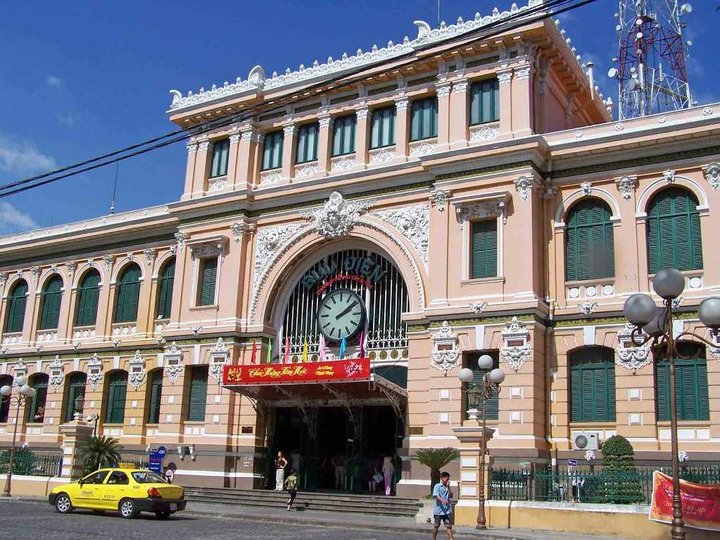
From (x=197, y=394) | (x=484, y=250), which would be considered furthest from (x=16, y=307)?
(x=484, y=250)

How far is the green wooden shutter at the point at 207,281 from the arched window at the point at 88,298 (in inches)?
343

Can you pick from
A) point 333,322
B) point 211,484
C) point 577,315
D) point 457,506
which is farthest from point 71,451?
point 577,315

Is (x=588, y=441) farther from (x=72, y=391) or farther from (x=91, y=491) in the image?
(x=72, y=391)

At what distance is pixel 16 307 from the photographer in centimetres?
4650

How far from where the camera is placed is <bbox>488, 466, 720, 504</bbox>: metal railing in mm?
22141

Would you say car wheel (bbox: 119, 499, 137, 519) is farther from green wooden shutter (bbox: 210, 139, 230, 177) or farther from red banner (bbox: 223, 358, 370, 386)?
green wooden shutter (bbox: 210, 139, 230, 177)

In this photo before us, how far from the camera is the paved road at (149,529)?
1948cm

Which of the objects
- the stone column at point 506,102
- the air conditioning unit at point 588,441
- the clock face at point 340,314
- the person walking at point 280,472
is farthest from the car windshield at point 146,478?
the stone column at point 506,102

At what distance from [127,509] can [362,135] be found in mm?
17595

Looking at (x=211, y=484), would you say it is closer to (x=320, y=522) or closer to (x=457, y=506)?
(x=320, y=522)

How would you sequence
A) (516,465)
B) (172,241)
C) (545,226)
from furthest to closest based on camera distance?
(172,241)
(545,226)
(516,465)

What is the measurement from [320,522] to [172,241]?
1936cm

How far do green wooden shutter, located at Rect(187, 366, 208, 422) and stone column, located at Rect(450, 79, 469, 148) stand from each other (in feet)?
48.1

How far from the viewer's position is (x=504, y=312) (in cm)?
2880
